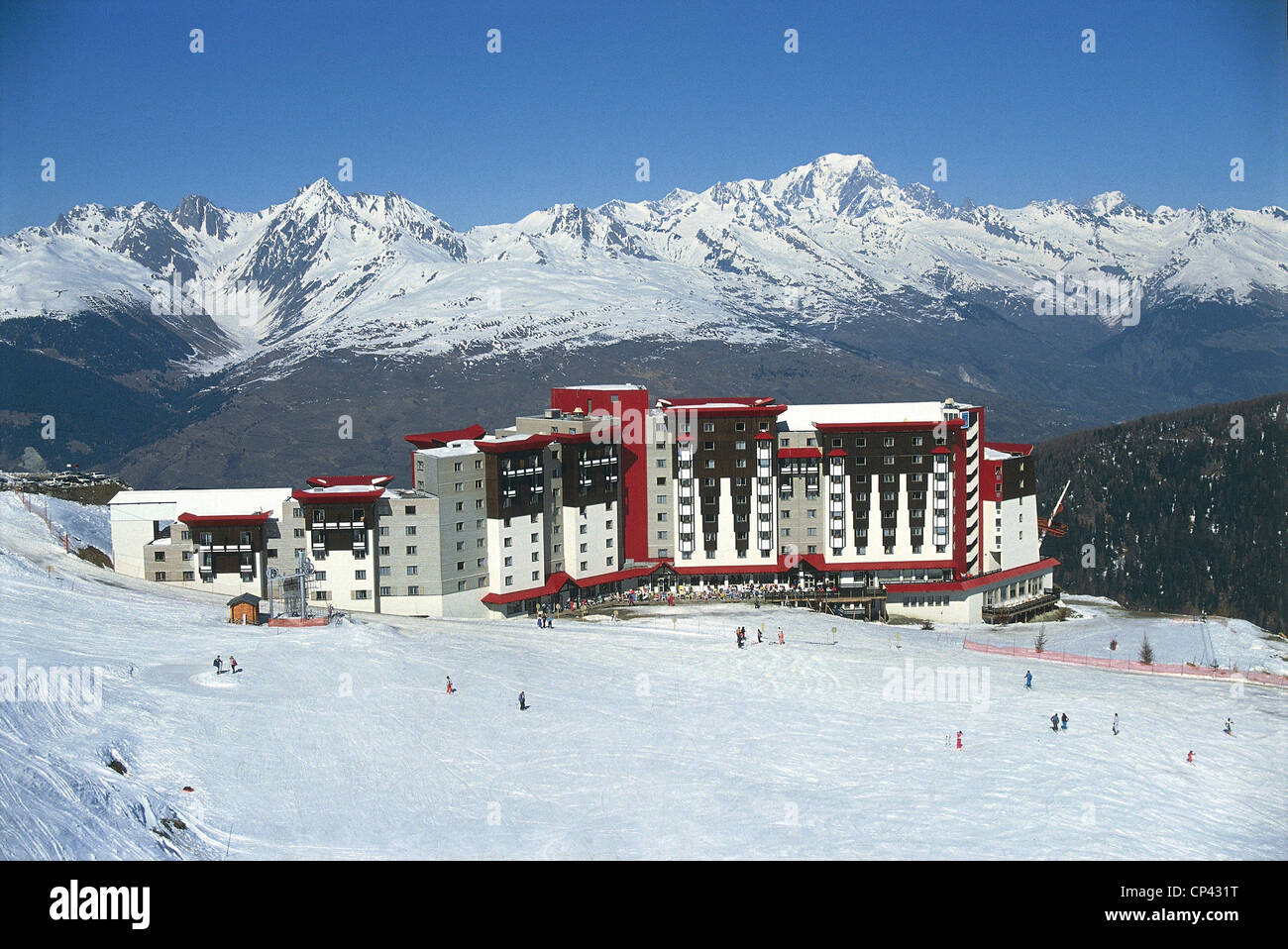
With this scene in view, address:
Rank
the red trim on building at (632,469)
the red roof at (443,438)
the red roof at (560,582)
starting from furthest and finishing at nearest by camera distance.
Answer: the red trim on building at (632,469)
the red roof at (443,438)
the red roof at (560,582)

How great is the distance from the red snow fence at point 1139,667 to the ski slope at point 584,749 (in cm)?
337

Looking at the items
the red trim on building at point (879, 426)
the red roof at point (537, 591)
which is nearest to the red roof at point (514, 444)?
the red roof at point (537, 591)

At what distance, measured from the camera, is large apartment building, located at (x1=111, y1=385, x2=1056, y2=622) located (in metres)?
95.0

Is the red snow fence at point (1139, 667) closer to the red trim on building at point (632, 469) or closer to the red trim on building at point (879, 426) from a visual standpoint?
the red trim on building at point (879, 426)

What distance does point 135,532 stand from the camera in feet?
312

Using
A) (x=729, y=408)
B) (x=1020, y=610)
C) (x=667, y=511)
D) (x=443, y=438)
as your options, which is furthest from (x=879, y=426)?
(x=443, y=438)

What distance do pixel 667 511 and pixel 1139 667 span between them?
43299mm

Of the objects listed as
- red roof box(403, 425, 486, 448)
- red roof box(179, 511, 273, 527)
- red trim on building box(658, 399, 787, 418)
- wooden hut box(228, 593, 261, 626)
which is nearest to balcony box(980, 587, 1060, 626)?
red trim on building box(658, 399, 787, 418)

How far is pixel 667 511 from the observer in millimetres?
110312

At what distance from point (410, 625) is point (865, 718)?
36196 millimetres

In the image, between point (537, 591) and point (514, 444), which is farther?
point (537, 591)

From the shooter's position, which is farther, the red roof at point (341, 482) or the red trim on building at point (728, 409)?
the red trim on building at point (728, 409)

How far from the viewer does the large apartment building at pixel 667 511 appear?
95000mm

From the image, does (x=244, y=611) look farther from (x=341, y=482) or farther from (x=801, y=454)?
(x=801, y=454)
